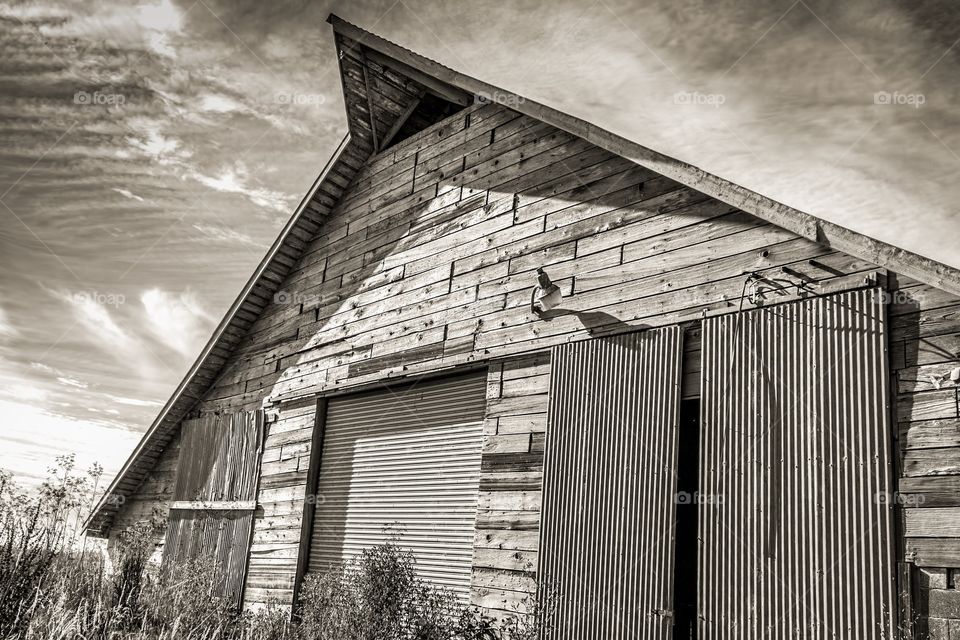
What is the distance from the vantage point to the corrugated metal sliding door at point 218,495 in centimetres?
1123

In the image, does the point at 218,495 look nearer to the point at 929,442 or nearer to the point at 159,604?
the point at 159,604

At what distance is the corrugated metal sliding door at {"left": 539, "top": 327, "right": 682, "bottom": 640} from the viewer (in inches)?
248

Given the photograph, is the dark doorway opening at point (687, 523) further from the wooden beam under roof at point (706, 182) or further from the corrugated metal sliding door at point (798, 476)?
the wooden beam under roof at point (706, 182)

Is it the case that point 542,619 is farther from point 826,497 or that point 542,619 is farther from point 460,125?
point 460,125

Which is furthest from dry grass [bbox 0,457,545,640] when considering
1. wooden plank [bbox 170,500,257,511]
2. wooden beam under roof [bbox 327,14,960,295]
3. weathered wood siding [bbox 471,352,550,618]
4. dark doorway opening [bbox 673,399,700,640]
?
wooden beam under roof [bbox 327,14,960,295]

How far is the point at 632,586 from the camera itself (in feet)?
20.8

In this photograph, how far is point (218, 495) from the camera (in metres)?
12.0

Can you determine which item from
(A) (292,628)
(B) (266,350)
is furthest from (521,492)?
(B) (266,350)

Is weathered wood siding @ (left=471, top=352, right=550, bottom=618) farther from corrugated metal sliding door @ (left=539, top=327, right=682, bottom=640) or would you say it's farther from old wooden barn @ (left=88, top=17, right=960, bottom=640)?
corrugated metal sliding door @ (left=539, top=327, right=682, bottom=640)

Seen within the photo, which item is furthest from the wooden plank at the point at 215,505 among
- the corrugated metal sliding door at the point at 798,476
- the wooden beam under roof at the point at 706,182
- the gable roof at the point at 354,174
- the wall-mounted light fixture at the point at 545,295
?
the corrugated metal sliding door at the point at 798,476

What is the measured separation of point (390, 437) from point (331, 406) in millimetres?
1590

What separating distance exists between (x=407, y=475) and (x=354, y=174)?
543 cm

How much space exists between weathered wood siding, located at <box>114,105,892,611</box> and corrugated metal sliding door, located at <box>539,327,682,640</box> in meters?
0.30

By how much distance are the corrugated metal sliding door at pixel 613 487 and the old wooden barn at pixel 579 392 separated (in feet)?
0.07
